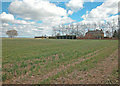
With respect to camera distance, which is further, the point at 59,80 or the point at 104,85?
the point at 59,80

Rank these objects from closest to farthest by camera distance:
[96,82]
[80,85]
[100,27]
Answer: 1. [80,85]
2. [96,82]
3. [100,27]

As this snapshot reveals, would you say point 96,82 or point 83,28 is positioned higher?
point 83,28

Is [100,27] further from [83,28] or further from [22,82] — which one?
[22,82]

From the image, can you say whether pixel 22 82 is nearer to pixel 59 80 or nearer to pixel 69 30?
pixel 59 80

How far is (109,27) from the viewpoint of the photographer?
70.1 metres

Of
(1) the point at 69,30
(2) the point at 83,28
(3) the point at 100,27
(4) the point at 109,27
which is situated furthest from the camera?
(1) the point at 69,30

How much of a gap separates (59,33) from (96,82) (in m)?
100

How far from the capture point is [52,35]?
103812mm

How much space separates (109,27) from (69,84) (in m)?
80.4

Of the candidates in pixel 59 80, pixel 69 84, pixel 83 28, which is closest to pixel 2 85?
pixel 59 80

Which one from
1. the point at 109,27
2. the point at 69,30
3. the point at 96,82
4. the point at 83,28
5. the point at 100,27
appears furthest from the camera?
the point at 69,30

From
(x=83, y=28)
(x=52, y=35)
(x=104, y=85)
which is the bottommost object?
(x=104, y=85)

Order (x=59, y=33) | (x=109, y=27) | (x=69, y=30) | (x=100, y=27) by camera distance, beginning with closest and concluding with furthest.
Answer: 1. (x=109, y=27)
2. (x=100, y=27)
3. (x=69, y=30)
4. (x=59, y=33)

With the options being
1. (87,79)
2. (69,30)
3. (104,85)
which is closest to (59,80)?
(87,79)
